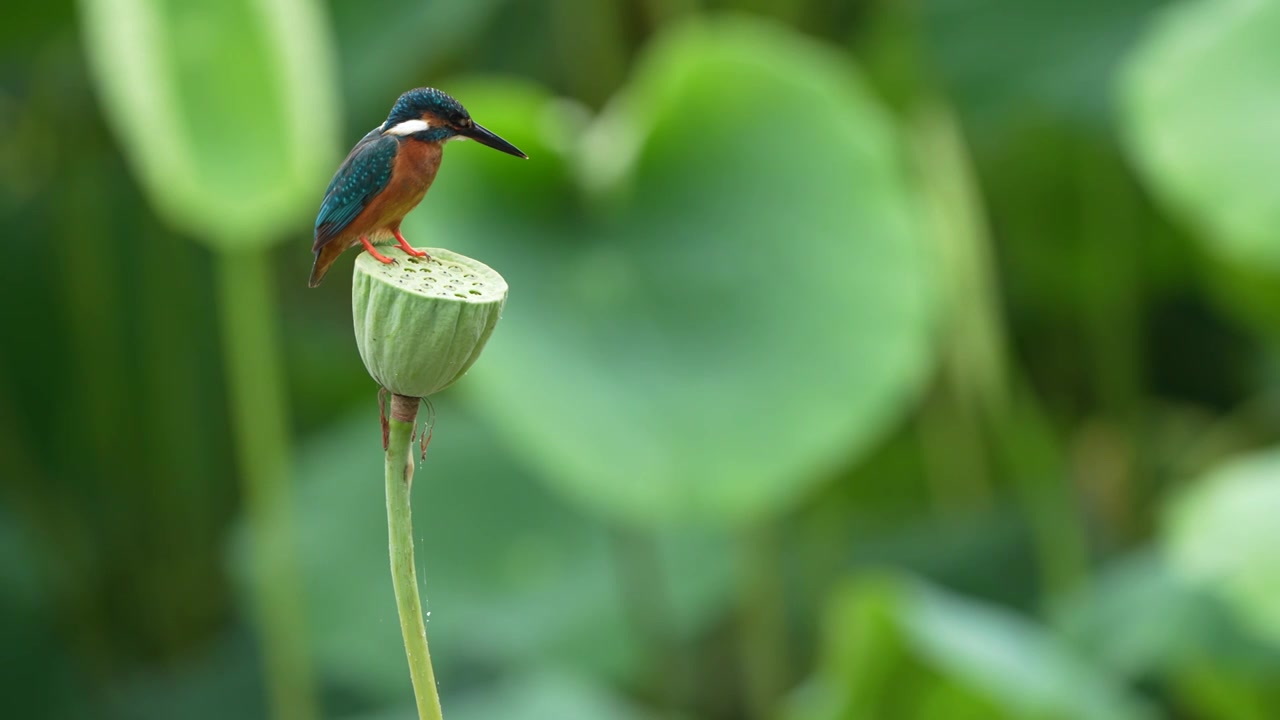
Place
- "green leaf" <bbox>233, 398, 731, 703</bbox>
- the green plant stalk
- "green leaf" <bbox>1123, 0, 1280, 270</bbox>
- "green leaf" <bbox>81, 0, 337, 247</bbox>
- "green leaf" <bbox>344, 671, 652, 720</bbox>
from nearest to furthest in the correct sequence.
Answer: "green leaf" <bbox>81, 0, 337, 247</bbox>, "green leaf" <bbox>1123, 0, 1280, 270</bbox>, "green leaf" <bbox>344, 671, 652, 720</bbox>, the green plant stalk, "green leaf" <bbox>233, 398, 731, 703</bbox>

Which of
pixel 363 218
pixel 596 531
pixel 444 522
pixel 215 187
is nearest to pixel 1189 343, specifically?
pixel 596 531

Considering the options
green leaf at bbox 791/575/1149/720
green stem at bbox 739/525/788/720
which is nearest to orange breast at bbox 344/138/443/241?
green leaf at bbox 791/575/1149/720

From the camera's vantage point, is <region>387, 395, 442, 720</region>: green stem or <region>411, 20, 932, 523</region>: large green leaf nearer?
<region>387, 395, 442, 720</region>: green stem

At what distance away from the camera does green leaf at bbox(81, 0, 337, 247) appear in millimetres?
560

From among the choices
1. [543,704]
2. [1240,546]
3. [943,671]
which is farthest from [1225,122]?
[543,704]

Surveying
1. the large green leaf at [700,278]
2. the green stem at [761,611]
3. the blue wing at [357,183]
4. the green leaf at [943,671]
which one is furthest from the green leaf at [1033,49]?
the blue wing at [357,183]

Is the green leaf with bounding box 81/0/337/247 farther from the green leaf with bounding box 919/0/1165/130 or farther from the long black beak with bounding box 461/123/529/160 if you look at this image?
the green leaf with bounding box 919/0/1165/130

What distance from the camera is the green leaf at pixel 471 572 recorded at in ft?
3.59

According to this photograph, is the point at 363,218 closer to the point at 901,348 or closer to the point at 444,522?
the point at 901,348

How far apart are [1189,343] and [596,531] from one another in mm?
750

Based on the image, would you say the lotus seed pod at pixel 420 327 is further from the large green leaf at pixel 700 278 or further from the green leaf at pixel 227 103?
the large green leaf at pixel 700 278

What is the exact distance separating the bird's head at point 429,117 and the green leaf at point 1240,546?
624mm

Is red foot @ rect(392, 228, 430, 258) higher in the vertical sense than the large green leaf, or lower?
higher

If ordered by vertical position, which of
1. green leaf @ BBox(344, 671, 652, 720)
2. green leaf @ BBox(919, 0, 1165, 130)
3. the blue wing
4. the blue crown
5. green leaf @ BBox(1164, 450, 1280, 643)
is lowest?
green leaf @ BBox(344, 671, 652, 720)
